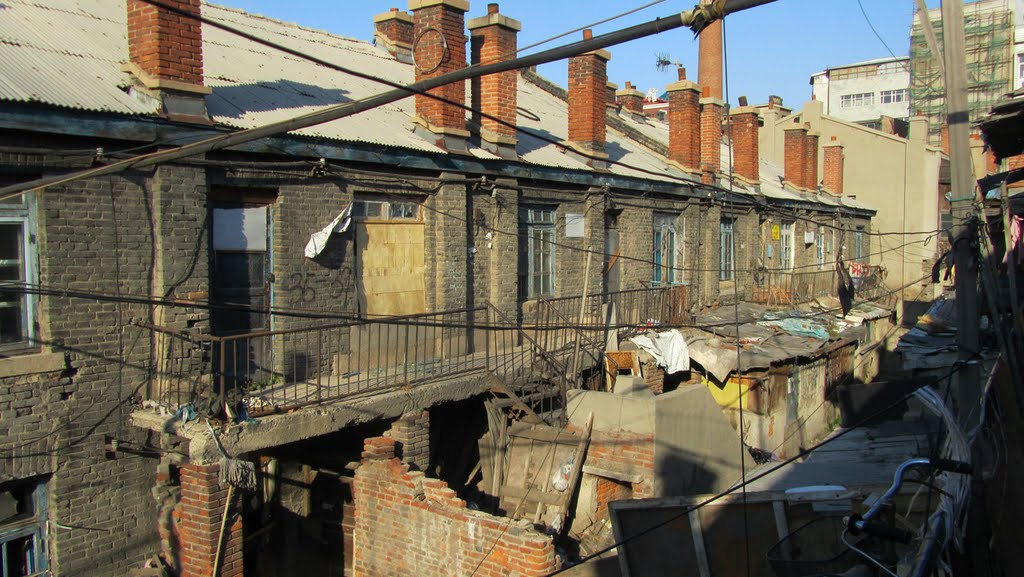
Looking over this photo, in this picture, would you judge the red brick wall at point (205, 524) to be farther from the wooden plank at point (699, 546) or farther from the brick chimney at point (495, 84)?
the brick chimney at point (495, 84)

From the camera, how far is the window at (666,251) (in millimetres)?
18734

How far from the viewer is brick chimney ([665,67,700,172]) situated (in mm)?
20219

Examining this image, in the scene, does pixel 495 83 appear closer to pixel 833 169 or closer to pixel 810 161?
pixel 810 161

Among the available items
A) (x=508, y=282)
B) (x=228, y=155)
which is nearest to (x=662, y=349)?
(x=508, y=282)

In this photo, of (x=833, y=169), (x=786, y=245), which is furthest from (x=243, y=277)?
(x=833, y=169)

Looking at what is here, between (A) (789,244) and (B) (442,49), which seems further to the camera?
(A) (789,244)

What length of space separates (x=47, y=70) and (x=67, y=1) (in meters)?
3.50

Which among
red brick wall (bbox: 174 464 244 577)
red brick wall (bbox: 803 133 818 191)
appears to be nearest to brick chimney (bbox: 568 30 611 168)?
red brick wall (bbox: 174 464 244 577)

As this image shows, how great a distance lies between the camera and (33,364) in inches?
320

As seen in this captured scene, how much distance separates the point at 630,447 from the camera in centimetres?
1173

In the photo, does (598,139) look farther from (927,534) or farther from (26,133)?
(927,534)

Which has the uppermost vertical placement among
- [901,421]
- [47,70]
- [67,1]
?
[67,1]

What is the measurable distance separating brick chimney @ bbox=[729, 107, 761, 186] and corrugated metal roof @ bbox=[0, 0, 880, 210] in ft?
23.2

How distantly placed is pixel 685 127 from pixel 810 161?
29.9ft
